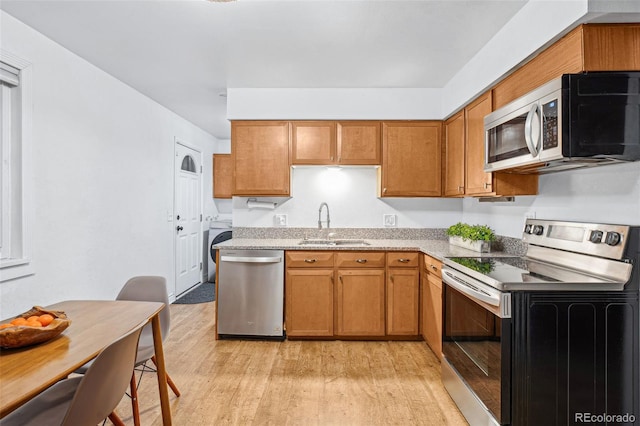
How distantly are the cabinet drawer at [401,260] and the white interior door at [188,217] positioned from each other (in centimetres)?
292

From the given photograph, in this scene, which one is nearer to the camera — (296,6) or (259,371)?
(296,6)

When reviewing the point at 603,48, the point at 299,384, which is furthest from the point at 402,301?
the point at 603,48

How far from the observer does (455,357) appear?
2244mm

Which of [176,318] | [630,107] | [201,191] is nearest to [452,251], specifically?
[630,107]

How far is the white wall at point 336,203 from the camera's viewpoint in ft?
12.8

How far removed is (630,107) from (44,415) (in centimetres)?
280

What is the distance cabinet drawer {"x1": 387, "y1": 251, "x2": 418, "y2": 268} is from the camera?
328 centimetres

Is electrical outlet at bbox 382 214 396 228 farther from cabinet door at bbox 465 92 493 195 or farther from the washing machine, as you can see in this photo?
the washing machine

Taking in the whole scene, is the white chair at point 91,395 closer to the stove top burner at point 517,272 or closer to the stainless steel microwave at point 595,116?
the stove top burner at point 517,272

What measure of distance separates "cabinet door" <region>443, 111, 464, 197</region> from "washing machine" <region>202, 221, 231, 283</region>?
11.7 feet

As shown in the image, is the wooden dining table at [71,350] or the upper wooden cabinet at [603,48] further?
the upper wooden cabinet at [603,48]

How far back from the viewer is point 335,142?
11.9 ft

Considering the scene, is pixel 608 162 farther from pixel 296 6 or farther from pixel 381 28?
pixel 296 6

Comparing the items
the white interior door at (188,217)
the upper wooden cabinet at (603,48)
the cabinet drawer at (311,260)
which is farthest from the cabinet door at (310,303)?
the upper wooden cabinet at (603,48)
